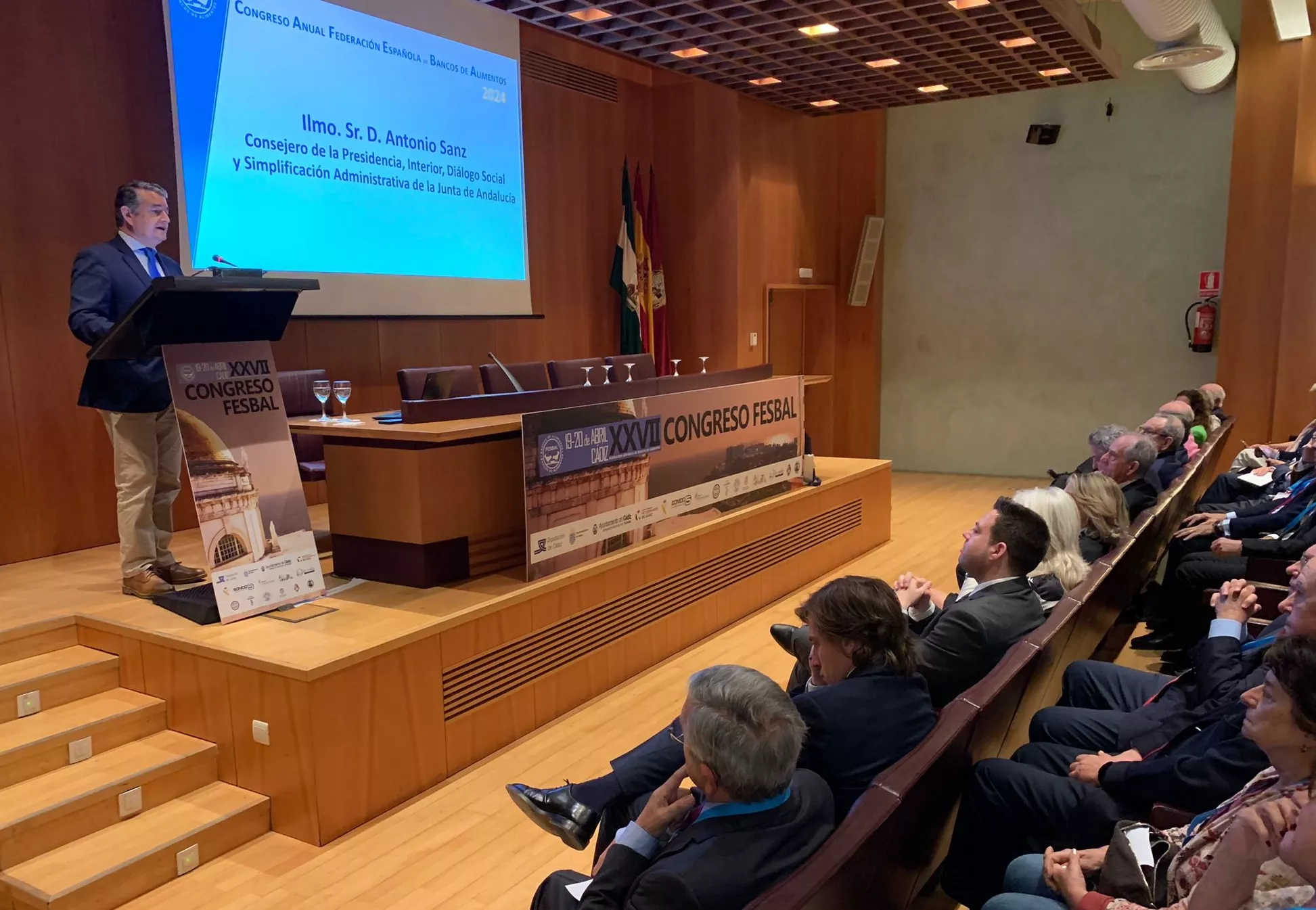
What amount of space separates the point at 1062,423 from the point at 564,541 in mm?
6543

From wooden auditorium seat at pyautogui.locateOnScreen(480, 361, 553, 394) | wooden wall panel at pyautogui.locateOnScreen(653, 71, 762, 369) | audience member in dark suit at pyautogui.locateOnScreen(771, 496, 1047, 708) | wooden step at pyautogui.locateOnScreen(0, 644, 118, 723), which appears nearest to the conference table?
wooden step at pyautogui.locateOnScreen(0, 644, 118, 723)

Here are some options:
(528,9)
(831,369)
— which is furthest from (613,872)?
(831,369)

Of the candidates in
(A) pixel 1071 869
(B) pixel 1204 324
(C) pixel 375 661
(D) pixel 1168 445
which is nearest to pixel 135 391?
(C) pixel 375 661

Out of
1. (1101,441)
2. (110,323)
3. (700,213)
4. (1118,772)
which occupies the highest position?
(700,213)

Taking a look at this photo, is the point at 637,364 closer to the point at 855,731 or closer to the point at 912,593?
the point at 912,593

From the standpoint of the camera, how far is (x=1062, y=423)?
8.75 meters

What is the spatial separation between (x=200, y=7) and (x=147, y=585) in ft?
9.73

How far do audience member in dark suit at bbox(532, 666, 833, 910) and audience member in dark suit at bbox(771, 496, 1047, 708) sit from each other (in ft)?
2.62

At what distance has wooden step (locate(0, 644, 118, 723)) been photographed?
2.91m

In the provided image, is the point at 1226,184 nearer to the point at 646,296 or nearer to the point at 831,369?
the point at 831,369

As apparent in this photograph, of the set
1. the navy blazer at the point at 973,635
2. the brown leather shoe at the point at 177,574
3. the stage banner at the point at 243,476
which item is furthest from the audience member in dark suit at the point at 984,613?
the brown leather shoe at the point at 177,574

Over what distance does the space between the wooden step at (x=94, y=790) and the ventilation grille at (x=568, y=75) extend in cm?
548

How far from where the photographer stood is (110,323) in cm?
317

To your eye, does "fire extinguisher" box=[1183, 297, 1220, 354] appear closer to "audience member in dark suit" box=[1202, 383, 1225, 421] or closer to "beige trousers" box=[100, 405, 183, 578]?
"audience member in dark suit" box=[1202, 383, 1225, 421]
